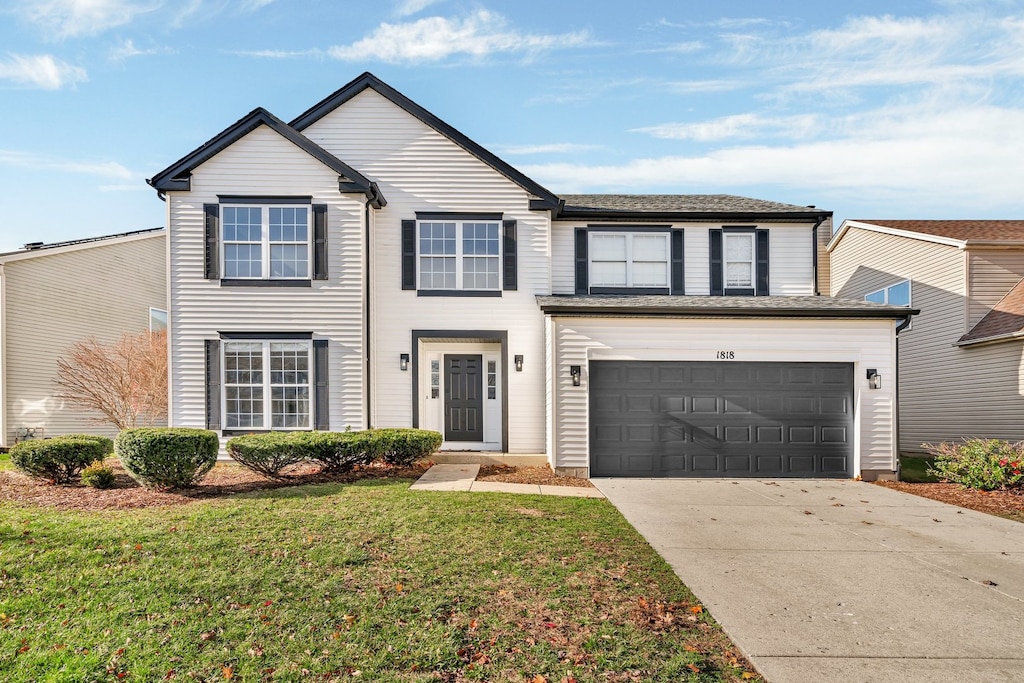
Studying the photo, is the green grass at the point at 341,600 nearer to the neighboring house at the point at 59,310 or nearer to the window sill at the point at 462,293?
the window sill at the point at 462,293

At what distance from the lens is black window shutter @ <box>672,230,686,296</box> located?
14562 mm

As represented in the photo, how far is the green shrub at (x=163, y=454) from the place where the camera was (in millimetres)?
9094

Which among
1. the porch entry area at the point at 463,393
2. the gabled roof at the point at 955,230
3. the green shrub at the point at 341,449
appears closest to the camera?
the green shrub at the point at 341,449

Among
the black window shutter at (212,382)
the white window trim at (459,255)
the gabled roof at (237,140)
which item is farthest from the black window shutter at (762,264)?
the black window shutter at (212,382)

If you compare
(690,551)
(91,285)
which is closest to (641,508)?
(690,551)

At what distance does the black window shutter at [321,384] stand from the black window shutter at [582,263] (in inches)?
234

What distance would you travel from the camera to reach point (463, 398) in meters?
14.4

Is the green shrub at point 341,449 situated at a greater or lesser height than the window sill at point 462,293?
lesser

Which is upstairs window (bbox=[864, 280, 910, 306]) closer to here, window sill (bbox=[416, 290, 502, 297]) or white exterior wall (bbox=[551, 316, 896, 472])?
white exterior wall (bbox=[551, 316, 896, 472])

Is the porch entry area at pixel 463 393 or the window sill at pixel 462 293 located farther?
the porch entry area at pixel 463 393

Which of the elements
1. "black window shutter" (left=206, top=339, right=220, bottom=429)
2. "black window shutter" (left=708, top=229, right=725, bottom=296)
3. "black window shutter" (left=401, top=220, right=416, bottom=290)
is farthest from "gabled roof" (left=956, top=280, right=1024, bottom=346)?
"black window shutter" (left=206, top=339, right=220, bottom=429)

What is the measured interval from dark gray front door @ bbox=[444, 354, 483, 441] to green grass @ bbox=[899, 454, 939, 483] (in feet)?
29.0

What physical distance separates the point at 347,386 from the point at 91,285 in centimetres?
1014

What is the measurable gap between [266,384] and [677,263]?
32.0ft
